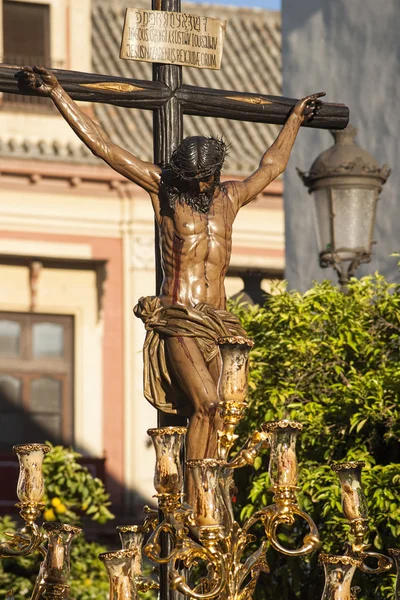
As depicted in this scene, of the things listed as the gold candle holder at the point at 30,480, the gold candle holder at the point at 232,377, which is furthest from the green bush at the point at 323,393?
the gold candle holder at the point at 232,377

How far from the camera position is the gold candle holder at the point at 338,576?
6.71m

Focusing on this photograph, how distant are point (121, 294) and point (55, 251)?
39.5 inches

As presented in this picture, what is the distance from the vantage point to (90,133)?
25.3 feet

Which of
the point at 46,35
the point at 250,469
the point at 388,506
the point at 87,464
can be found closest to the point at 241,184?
the point at 388,506

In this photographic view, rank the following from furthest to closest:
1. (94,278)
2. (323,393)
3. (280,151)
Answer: (94,278), (323,393), (280,151)

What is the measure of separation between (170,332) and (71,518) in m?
6.08

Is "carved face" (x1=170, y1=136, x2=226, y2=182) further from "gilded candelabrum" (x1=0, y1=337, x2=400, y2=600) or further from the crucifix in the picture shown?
"gilded candelabrum" (x1=0, y1=337, x2=400, y2=600)

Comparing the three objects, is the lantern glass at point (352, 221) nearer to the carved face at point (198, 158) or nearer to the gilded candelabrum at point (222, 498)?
the carved face at point (198, 158)

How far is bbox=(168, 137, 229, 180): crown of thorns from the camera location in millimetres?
7320

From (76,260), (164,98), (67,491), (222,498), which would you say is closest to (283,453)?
(222,498)

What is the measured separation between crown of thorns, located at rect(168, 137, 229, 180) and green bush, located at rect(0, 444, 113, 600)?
5.89 m

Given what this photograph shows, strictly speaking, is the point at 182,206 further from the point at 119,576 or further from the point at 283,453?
the point at 119,576

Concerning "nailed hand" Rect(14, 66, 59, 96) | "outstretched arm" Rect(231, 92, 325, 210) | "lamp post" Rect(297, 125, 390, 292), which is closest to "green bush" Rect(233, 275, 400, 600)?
A: "lamp post" Rect(297, 125, 390, 292)

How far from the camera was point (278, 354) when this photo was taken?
10570mm
